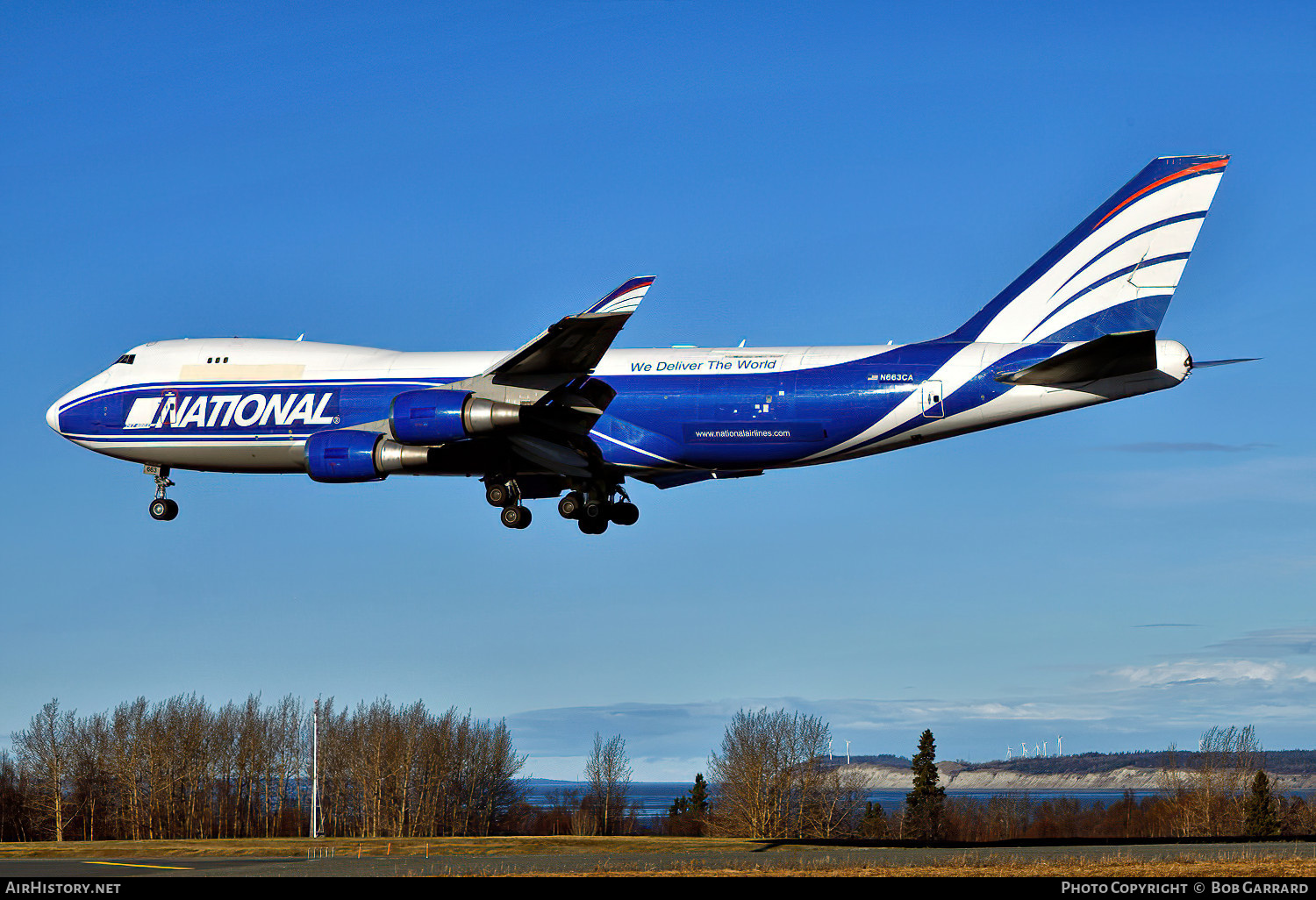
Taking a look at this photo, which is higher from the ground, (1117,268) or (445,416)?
(1117,268)

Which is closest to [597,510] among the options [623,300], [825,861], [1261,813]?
[623,300]

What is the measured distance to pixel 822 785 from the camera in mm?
85125

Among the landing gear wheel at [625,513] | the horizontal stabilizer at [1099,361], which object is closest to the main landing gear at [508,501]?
the landing gear wheel at [625,513]

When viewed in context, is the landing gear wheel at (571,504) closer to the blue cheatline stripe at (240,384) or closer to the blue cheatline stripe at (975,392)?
the blue cheatline stripe at (240,384)

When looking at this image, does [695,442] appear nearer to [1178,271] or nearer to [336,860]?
[1178,271]

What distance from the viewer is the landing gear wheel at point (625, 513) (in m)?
38.4

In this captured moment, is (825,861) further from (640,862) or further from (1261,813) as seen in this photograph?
(1261,813)

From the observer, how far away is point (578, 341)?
32.5 metres

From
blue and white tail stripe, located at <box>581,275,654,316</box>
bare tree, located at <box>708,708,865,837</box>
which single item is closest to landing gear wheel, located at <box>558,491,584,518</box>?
blue and white tail stripe, located at <box>581,275,654,316</box>

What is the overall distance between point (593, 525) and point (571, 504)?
93cm

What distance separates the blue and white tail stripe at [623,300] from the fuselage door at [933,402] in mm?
7345

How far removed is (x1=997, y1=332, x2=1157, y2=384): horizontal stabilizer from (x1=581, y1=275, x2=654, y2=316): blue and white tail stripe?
888 centimetres
